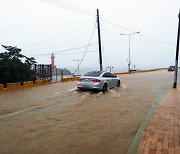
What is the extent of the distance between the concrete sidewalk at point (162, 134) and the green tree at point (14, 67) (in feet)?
50.0

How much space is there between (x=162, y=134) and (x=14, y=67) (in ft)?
60.8

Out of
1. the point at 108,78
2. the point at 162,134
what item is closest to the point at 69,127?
the point at 162,134

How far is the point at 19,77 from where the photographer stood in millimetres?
24547

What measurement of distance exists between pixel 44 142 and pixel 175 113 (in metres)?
5.38

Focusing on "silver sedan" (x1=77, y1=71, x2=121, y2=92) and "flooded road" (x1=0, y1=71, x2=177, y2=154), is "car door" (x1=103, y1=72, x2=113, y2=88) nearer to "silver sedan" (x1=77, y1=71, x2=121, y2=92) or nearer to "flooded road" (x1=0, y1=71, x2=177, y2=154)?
"silver sedan" (x1=77, y1=71, x2=121, y2=92)

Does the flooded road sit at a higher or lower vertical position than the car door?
lower

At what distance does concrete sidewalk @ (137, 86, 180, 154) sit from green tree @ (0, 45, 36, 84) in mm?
15227

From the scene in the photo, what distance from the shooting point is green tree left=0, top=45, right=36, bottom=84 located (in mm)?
23484

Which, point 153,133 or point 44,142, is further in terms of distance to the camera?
point 153,133

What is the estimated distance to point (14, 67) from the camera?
24.2 m

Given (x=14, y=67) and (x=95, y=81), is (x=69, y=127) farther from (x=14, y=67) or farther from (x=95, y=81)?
(x=14, y=67)

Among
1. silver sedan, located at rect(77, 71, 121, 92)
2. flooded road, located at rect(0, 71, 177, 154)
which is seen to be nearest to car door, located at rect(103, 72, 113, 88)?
silver sedan, located at rect(77, 71, 121, 92)

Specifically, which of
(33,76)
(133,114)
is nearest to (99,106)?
(133,114)

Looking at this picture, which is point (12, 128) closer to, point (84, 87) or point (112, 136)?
Answer: point (112, 136)
